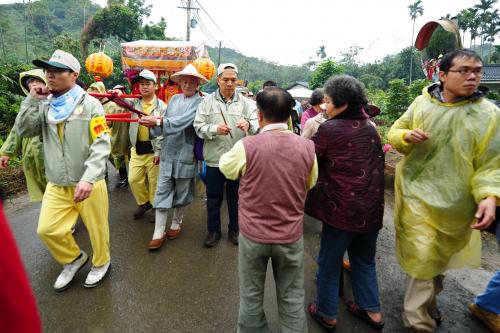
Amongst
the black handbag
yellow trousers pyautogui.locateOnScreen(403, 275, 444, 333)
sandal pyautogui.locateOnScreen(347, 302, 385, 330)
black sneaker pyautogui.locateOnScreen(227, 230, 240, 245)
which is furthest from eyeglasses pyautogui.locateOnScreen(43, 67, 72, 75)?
yellow trousers pyautogui.locateOnScreen(403, 275, 444, 333)

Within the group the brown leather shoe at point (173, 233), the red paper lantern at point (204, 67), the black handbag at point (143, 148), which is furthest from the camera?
the red paper lantern at point (204, 67)

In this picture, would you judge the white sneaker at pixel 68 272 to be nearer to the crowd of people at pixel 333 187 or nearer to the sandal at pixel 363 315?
the crowd of people at pixel 333 187

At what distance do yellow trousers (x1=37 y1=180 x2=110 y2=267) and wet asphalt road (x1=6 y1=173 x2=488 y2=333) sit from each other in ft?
1.15

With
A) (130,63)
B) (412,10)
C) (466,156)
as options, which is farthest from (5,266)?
(412,10)

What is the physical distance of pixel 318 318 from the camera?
2.37m

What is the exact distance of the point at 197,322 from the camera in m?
2.37

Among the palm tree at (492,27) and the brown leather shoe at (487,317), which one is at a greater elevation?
the palm tree at (492,27)

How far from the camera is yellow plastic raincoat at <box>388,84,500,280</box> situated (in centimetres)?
197

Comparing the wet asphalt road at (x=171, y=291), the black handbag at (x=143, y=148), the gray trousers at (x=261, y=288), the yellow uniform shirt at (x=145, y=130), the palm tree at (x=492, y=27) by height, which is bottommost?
the wet asphalt road at (x=171, y=291)

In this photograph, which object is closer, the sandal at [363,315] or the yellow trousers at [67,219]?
the sandal at [363,315]

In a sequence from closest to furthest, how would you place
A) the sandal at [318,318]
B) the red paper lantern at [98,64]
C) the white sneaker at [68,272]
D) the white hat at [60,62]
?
1. the sandal at [318,318]
2. the white hat at [60,62]
3. the white sneaker at [68,272]
4. the red paper lantern at [98,64]

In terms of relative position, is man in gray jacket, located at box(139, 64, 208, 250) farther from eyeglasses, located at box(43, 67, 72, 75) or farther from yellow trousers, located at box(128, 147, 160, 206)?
eyeglasses, located at box(43, 67, 72, 75)

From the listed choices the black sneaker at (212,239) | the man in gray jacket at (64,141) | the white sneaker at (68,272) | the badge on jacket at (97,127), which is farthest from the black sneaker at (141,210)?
the badge on jacket at (97,127)

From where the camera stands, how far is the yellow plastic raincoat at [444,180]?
1.97 meters
